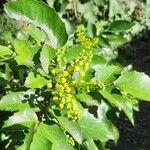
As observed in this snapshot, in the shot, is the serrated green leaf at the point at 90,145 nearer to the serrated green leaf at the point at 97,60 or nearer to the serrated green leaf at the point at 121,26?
the serrated green leaf at the point at 97,60

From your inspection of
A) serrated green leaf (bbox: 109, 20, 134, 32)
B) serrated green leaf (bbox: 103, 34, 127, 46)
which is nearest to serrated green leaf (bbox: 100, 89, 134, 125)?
serrated green leaf (bbox: 109, 20, 134, 32)

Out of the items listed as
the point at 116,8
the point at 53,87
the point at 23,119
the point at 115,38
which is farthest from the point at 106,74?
the point at 116,8

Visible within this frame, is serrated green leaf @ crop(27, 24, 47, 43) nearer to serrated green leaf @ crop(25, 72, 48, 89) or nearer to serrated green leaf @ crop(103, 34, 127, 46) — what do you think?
serrated green leaf @ crop(25, 72, 48, 89)

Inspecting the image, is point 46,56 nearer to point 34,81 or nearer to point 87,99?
point 34,81

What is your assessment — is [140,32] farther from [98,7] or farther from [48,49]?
[48,49]

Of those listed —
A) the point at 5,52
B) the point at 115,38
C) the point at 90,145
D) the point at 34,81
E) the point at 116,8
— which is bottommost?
the point at 90,145

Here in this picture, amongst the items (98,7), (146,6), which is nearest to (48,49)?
(98,7)
